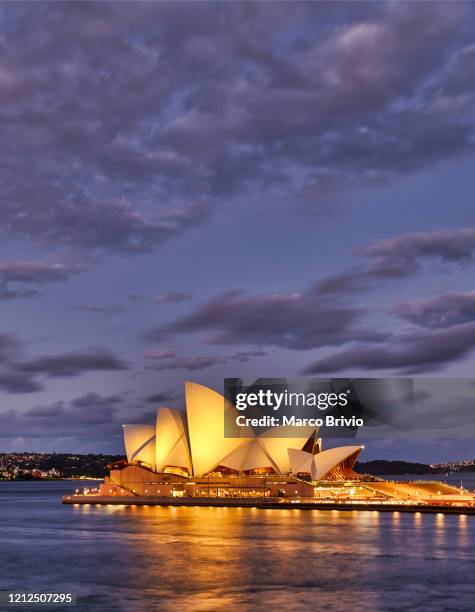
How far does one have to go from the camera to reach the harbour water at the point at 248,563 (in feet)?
128

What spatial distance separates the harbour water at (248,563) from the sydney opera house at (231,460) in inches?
999

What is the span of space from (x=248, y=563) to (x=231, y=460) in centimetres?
5872

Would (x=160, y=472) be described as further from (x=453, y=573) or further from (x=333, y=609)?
(x=333, y=609)

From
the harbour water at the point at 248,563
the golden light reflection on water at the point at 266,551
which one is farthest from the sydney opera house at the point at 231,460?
the harbour water at the point at 248,563

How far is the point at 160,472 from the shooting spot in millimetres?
111438

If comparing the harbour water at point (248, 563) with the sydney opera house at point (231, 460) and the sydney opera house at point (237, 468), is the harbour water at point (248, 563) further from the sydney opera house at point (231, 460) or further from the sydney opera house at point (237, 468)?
the sydney opera house at point (231, 460)

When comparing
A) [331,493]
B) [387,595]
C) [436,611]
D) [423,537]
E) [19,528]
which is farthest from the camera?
[331,493]

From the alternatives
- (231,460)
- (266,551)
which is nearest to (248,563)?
(266,551)

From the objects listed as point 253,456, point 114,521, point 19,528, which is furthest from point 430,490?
point 19,528

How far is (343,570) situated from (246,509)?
5571 cm

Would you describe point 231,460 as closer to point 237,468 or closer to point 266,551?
point 237,468

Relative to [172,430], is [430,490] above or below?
below

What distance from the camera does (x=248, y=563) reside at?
4972 cm

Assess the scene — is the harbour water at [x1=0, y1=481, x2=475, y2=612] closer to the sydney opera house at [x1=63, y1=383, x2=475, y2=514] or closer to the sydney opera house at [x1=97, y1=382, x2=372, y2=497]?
the sydney opera house at [x1=63, y1=383, x2=475, y2=514]
